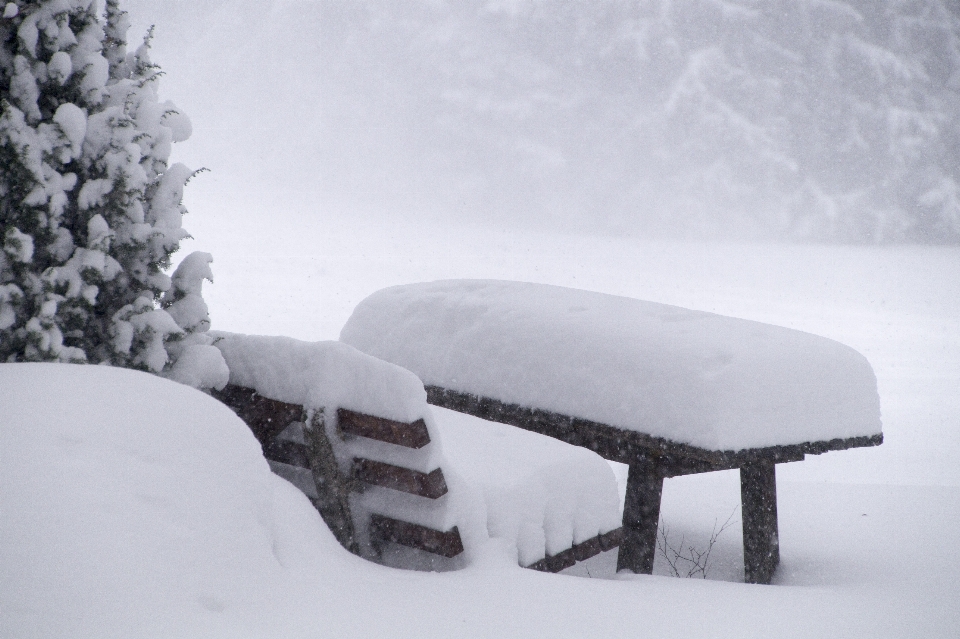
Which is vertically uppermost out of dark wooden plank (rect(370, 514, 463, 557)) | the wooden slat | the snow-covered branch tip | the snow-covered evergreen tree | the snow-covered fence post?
the snow-covered evergreen tree

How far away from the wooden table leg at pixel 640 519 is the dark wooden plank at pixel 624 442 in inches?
3.0

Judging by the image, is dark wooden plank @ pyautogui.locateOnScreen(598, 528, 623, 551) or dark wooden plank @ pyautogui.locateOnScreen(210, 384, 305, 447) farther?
dark wooden plank @ pyautogui.locateOnScreen(598, 528, 623, 551)

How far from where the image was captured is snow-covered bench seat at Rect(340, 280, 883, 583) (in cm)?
331

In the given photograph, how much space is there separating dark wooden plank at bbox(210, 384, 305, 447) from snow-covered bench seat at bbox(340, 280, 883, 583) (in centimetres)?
127

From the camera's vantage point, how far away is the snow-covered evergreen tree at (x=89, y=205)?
2.84 m

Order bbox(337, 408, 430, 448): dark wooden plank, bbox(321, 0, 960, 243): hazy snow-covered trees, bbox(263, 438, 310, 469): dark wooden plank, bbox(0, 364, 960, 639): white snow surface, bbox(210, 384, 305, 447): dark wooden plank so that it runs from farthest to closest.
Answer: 1. bbox(321, 0, 960, 243): hazy snow-covered trees
2. bbox(263, 438, 310, 469): dark wooden plank
3. bbox(210, 384, 305, 447): dark wooden plank
4. bbox(337, 408, 430, 448): dark wooden plank
5. bbox(0, 364, 960, 639): white snow surface

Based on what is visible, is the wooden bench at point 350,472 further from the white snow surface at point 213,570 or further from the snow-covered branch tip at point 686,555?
the snow-covered branch tip at point 686,555

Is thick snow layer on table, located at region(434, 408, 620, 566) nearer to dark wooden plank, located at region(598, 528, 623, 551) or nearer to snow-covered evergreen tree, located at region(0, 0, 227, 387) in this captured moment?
dark wooden plank, located at region(598, 528, 623, 551)

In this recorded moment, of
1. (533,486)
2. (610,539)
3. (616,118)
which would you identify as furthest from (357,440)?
(616,118)

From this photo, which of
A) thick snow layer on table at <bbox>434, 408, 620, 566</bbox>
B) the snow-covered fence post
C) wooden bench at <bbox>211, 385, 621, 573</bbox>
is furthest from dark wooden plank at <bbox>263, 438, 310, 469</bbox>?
thick snow layer on table at <bbox>434, 408, 620, 566</bbox>

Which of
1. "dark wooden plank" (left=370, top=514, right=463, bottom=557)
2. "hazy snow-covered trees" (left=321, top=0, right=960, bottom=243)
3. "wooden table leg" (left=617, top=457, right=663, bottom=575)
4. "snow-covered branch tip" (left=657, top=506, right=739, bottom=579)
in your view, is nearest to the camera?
"dark wooden plank" (left=370, top=514, right=463, bottom=557)

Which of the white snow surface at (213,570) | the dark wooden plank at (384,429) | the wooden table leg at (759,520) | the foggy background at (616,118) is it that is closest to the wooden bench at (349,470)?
the dark wooden plank at (384,429)

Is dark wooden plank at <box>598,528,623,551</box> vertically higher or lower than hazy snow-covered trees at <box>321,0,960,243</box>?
lower

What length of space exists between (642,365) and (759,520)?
3.45 ft
